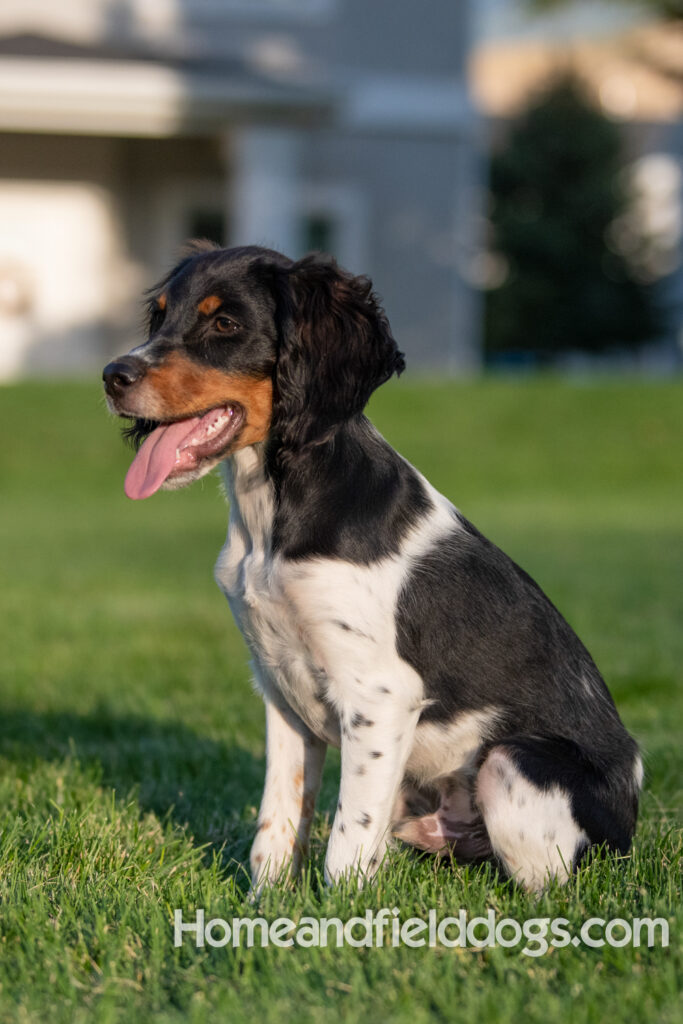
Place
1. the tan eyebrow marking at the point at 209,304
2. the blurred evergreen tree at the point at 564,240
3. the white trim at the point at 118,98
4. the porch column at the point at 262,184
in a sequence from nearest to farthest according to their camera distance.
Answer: the tan eyebrow marking at the point at 209,304, the white trim at the point at 118,98, the porch column at the point at 262,184, the blurred evergreen tree at the point at 564,240

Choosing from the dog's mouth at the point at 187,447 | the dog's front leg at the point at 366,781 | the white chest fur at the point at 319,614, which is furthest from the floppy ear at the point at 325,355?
the dog's front leg at the point at 366,781

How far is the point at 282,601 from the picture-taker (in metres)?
3.23

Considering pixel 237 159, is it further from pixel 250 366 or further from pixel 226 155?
pixel 250 366

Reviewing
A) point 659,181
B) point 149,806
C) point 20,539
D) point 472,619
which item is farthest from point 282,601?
point 659,181

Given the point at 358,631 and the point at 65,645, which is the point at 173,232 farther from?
the point at 358,631

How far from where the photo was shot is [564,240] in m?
32.5

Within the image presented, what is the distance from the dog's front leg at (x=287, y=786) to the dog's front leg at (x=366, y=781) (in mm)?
322

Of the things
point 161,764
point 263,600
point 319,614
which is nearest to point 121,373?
point 263,600

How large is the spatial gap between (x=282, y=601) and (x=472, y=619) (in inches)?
20.4

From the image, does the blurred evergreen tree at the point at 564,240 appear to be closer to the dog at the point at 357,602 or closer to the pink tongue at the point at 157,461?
the dog at the point at 357,602

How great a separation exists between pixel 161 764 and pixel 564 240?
2953cm

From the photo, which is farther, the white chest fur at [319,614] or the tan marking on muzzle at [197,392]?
the tan marking on muzzle at [197,392]

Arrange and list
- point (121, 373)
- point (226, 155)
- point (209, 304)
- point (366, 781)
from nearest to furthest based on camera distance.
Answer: point (366, 781) < point (121, 373) < point (209, 304) < point (226, 155)

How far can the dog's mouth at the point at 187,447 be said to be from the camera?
3.34 m
